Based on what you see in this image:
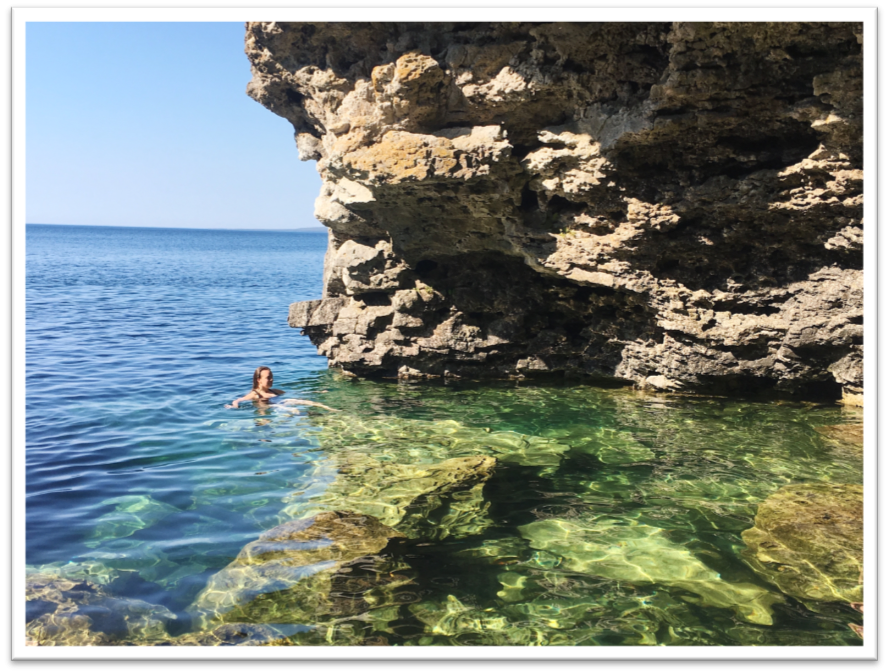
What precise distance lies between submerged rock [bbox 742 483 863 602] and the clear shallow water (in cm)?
17

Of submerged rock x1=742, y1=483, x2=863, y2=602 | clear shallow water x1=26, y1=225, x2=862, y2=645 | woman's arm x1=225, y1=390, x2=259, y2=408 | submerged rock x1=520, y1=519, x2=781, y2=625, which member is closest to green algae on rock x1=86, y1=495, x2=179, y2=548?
clear shallow water x1=26, y1=225, x2=862, y2=645

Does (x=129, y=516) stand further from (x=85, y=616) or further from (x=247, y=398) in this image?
(x=247, y=398)

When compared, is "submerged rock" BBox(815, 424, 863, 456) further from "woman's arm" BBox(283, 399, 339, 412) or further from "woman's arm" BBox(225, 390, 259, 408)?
"woman's arm" BBox(225, 390, 259, 408)

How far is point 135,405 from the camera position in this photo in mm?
11008

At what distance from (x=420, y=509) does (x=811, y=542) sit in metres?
3.68

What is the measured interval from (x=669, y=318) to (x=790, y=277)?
72.2 inches

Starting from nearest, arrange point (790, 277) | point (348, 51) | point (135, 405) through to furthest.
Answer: point (790, 277)
point (348, 51)
point (135, 405)

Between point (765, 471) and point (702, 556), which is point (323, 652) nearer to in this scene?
point (702, 556)

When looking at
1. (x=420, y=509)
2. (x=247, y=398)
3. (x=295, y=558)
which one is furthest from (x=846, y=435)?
(x=247, y=398)

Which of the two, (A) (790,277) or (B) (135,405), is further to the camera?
(B) (135,405)

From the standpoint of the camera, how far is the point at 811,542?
18.5 feet

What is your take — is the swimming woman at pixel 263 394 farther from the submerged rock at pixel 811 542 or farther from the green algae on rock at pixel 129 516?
the submerged rock at pixel 811 542

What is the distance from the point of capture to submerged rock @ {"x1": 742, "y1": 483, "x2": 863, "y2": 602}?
5043 millimetres

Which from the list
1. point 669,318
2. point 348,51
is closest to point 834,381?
point 669,318
